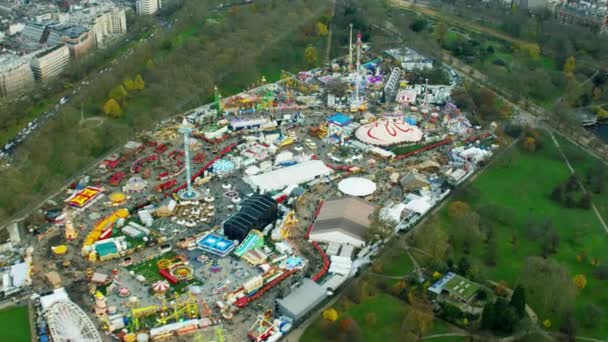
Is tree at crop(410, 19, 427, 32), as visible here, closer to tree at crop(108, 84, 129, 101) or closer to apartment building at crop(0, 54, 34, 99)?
tree at crop(108, 84, 129, 101)

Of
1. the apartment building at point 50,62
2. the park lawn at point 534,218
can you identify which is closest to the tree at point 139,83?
the apartment building at point 50,62

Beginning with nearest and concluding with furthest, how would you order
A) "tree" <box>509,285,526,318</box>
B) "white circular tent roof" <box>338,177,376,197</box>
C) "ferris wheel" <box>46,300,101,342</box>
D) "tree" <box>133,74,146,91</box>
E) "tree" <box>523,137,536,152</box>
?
"ferris wheel" <box>46,300,101,342</box> < "tree" <box>509,285,526,318</box> < "white circular tent roof" <box>338,177,376,197</box> < "tree" <box>523,137,536,152</box> < "tree" <box>133,74,146,91</box>

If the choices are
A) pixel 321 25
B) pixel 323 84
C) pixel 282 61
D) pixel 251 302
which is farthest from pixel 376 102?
pixel 251 302

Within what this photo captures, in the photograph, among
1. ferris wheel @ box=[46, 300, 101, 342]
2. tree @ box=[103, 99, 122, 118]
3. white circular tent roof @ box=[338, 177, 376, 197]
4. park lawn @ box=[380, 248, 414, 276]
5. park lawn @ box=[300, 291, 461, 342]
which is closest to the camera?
ferris wheel @ box=[46, 300, 101, 342]

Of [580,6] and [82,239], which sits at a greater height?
[580,6]

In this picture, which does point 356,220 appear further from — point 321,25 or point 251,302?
point 321,25

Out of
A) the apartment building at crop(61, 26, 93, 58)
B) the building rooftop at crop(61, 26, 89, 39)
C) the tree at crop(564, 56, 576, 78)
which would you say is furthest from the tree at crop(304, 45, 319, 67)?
the building rooftop at crop(61, 26, 89, 39)

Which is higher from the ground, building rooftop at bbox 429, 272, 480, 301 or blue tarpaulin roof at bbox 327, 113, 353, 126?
building rooftop at bbox 429, 272, 480, 301
